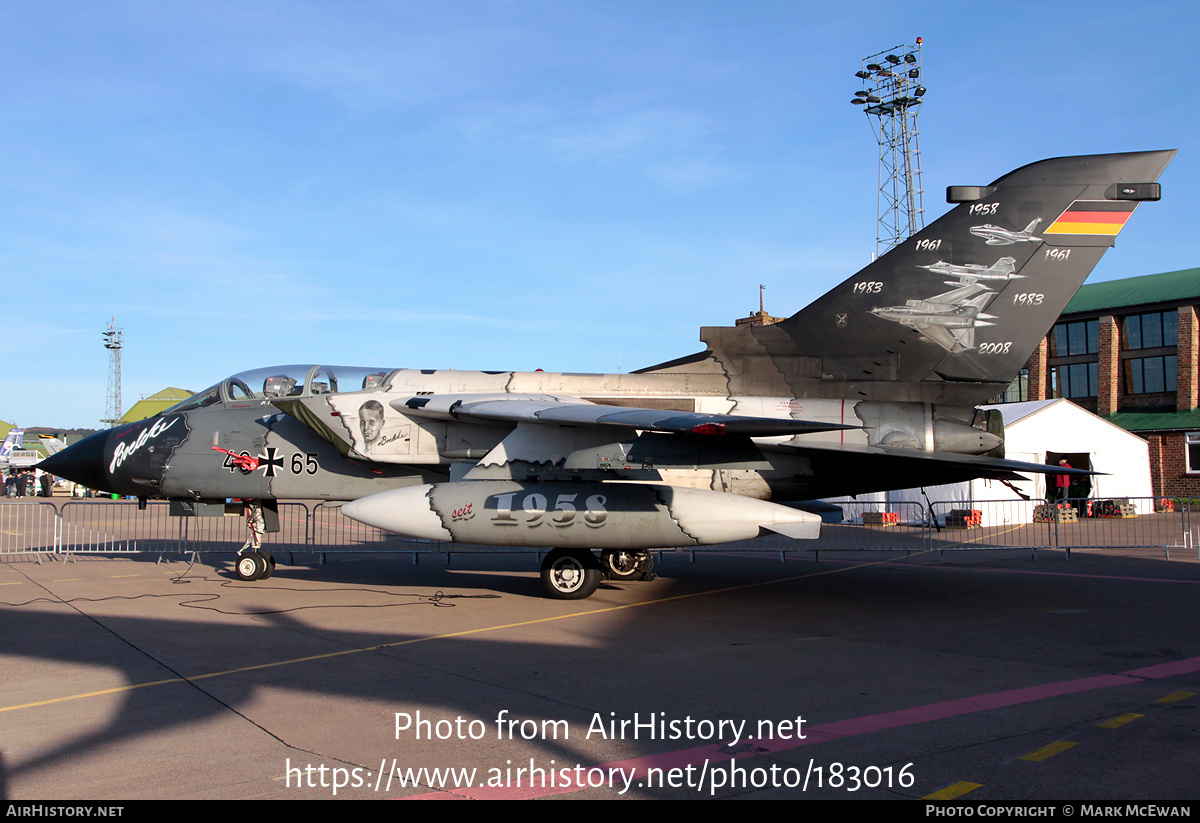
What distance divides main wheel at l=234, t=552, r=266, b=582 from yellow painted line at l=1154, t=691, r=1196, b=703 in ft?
37.2

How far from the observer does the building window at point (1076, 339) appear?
1521 inches

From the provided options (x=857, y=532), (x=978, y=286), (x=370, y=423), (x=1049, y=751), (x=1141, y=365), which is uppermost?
(x=1141, y=365)

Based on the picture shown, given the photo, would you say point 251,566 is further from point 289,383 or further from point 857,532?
point 857,532

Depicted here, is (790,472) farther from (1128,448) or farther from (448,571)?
(1128,448)

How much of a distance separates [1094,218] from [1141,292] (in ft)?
112

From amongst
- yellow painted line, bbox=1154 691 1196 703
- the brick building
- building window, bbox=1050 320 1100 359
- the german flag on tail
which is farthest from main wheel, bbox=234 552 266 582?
building window, bbox=1050 320 1100 359

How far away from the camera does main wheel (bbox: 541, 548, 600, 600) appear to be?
33.5 ft

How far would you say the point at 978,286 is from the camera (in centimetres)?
960

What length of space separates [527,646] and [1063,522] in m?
20.4

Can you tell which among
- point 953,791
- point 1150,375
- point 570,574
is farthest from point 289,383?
point 1150,375

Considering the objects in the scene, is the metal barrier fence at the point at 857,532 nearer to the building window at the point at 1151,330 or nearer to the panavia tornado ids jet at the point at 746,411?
the panavia tornado ids jet at the point at 746,411

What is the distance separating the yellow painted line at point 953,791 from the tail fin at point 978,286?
6.54m

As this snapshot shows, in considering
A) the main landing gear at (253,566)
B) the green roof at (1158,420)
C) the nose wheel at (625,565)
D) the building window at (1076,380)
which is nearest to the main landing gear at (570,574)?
the nose wheel at (625,565)
